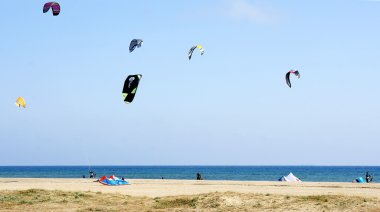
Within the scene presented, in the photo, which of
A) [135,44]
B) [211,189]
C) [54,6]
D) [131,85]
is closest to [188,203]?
[131,85]

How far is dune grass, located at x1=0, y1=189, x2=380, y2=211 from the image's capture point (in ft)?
69.1

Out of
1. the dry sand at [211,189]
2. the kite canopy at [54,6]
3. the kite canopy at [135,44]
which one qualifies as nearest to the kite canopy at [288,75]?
the dry sand at [211,189]

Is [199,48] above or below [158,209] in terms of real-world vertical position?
above

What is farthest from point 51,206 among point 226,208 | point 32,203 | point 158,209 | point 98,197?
point 226,208

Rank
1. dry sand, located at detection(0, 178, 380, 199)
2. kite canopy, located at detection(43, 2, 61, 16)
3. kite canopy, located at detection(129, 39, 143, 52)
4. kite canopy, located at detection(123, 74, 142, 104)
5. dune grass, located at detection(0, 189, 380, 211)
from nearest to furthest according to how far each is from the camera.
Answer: dune grass, located at detection(0, 189, 380, 211) → kite canopy, located at detection(123, 74, 142, 104) → kite canopy, located at detection(43, 2, 61, 16) → kite canopy, located at detection(129, 39, 143, 52) → dry sand, located at detection(0, 178, 380, 199)

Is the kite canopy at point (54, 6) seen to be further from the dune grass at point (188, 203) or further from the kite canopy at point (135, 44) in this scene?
the dune grass at point (188, 203)

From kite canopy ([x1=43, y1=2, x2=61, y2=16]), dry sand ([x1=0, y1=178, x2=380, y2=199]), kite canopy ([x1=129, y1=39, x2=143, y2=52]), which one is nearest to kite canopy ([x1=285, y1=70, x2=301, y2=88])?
dry sand ([x1=0, y1=178, x2=380, y2=199])

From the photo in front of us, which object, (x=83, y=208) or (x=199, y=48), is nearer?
(x=83, y=208)

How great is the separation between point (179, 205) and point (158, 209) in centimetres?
97

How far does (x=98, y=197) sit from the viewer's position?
2544 centimetres

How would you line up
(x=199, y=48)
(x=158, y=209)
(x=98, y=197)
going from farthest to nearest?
1. (x=199, y=48)
2. (x=98, y=197)
3. (x=158, y=209)

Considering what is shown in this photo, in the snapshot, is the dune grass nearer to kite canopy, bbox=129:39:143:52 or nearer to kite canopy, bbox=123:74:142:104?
kite canopy, bbox=123:74:142:104

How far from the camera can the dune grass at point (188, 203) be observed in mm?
21062

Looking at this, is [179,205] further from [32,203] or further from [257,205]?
[32,203]
